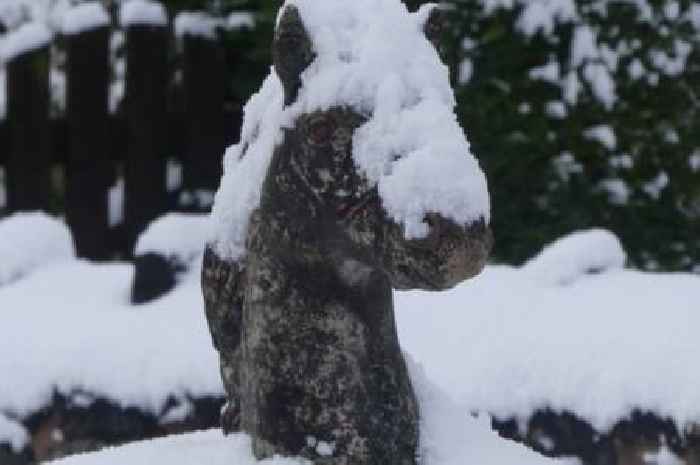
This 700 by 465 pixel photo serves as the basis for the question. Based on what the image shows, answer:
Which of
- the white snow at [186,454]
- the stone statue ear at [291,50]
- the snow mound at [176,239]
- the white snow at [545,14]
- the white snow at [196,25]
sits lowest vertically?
the white snow at [186,454]

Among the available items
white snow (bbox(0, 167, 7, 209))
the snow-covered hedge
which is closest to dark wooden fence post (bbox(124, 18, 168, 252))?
white snow (bbox(0, 167, 7, 209))

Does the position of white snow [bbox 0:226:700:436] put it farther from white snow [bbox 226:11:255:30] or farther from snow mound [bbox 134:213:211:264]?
white snow [bbox 226:11:255:30]

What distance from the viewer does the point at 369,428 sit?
230cm

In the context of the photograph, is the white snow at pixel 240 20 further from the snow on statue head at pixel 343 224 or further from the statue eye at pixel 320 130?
the statue eye at pixel 320 130

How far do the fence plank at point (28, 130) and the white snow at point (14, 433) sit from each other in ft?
9.05

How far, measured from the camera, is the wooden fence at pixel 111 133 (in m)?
6.28

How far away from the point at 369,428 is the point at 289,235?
30 centimetres

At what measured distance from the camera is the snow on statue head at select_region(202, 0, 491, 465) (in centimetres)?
Result: 207

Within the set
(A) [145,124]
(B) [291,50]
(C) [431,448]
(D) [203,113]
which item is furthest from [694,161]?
(B) [291,50]

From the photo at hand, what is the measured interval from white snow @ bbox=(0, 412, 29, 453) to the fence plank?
2.76 metres

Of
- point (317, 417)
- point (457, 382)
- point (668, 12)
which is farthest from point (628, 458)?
point (668, 12)

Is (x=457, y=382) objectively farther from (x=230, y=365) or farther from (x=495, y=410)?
(x=230, y=365)

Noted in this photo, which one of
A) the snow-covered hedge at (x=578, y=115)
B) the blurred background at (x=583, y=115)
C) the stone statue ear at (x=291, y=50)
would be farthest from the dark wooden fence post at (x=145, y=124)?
the stone statue ear at (x=291, y=50)

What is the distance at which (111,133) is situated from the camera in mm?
6441
